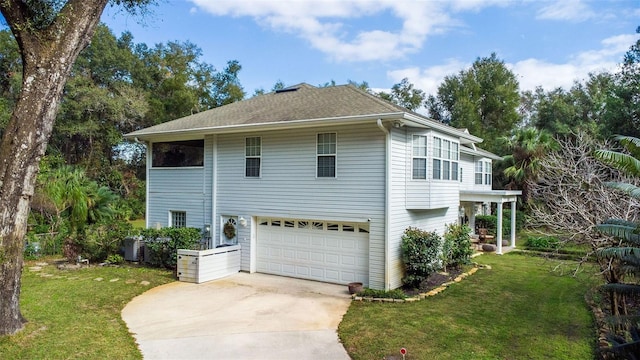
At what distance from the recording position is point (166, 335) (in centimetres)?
697

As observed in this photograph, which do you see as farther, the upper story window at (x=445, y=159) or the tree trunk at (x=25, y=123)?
the upper story window at (x=445, y=159)

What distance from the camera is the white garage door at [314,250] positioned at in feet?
35.5

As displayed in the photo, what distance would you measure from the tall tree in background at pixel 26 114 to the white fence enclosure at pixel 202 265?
4.57m

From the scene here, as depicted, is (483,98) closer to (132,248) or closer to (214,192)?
(214,192)

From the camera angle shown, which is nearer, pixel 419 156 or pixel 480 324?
pixel 480 324

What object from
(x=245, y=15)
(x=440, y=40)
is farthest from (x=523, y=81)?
(x=245, y=15)

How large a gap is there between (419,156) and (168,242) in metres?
8.10

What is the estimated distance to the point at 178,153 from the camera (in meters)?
14.5

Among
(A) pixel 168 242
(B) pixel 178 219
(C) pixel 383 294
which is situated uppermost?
(B) pixel 178 219

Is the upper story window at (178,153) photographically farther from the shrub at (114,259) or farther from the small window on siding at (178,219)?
the shrub at (114,259)

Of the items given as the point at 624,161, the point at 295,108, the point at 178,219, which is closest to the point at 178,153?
the point at 178,219

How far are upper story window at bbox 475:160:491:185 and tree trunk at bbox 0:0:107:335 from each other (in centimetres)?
2130

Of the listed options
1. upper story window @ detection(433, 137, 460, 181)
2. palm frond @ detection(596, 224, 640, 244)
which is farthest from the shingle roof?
palm frond @ detection(596, 224, 640, 244)

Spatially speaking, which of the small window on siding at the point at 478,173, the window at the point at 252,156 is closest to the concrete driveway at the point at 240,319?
the window at the point at 252,156
